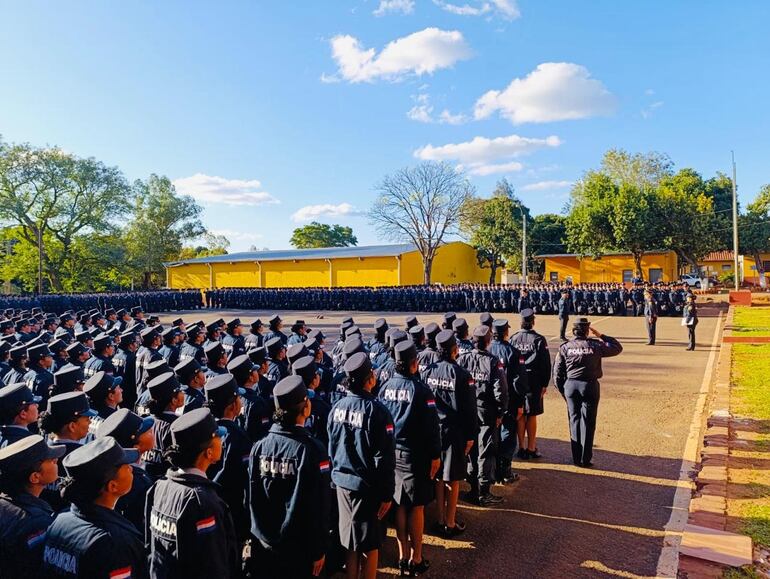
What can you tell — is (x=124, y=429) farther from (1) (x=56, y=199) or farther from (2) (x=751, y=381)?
(1) (x=56, y=199)

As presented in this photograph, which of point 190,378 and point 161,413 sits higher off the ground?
point 190,378

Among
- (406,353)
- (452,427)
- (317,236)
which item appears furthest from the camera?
(317,236)

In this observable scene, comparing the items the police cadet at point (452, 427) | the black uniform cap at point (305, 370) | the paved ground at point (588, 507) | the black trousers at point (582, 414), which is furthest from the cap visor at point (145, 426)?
the black trousers at point (582, 414)

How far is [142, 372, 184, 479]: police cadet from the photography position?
3812 mm

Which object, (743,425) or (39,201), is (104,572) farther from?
(39,201)

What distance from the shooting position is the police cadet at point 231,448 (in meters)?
3.42

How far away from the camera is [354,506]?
3619 mm

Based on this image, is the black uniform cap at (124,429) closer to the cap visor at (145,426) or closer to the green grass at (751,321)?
the cap visor at (145,426)

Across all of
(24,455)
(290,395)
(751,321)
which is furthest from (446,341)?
(751,321)

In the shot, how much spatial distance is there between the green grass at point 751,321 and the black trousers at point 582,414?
14067 mm

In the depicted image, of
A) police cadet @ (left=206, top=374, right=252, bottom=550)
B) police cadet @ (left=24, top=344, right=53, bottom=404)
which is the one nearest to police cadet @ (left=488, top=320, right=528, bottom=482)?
police cadet @ (left=206, top=374, right=252, bottom=550)

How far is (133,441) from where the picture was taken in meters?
2.93

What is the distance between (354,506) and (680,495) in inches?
151

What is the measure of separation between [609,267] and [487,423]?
39.9 metres
